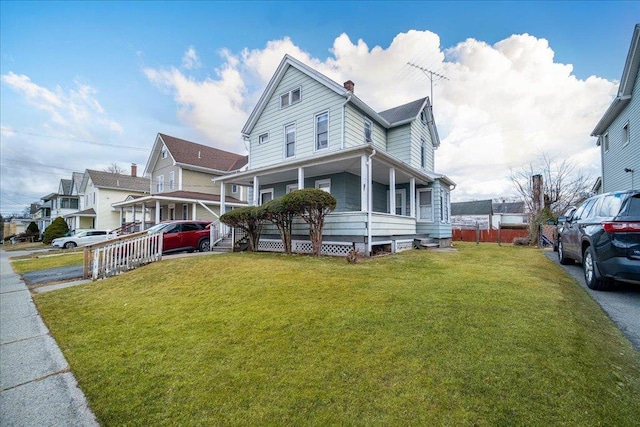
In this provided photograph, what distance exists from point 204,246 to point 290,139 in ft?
23.9

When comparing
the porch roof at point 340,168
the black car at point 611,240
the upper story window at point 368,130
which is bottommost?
the black car at point 611,240

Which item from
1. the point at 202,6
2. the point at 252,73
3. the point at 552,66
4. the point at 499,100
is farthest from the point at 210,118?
the point at 552,66

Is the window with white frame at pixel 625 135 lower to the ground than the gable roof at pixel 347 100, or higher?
lower

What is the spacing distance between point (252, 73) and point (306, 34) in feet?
14.8

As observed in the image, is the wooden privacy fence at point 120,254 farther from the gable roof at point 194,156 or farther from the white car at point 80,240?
the white car at point 80,240

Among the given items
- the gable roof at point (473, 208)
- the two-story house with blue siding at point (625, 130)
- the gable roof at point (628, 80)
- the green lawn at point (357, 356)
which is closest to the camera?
the green lawn at point (357, 356)

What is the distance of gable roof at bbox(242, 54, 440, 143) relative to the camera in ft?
43.9

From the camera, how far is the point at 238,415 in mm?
2158

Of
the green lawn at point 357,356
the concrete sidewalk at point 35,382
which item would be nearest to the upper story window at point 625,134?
the green lawn at point 357,356

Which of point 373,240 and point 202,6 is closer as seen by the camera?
point 373,240

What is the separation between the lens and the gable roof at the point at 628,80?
34.3ft

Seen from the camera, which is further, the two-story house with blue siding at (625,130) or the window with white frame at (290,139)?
the window with white frame at (290,139)

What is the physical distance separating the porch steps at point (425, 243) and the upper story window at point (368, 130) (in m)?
5.74

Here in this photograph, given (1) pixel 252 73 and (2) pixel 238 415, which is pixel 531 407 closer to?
(2) pixel 238 415
